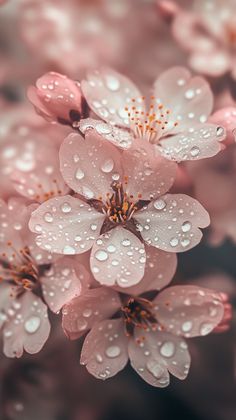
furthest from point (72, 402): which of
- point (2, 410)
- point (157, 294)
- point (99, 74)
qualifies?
point (99, 74)

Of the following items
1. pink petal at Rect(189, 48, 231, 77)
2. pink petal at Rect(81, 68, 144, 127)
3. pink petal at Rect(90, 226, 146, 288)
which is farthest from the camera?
pink petal at Rect(189, 48, 231, 77)

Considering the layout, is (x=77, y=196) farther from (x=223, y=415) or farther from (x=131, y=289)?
Result: (x=223, y=415)

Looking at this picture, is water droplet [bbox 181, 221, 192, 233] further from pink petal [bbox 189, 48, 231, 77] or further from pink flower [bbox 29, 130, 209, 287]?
pink petal [bbox 189, 48, 231, 77]

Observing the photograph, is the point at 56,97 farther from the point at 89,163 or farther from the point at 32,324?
the point at 32,324

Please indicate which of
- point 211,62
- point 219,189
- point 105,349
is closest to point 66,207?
point 105,349

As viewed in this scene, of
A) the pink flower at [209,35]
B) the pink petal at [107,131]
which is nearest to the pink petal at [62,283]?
the pink petal at [107,131]

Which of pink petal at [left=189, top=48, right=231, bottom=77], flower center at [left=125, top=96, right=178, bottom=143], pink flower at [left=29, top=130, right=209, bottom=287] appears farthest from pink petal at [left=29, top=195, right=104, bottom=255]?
pink petal at [left=189, top=48, right=231, bottom=77]
